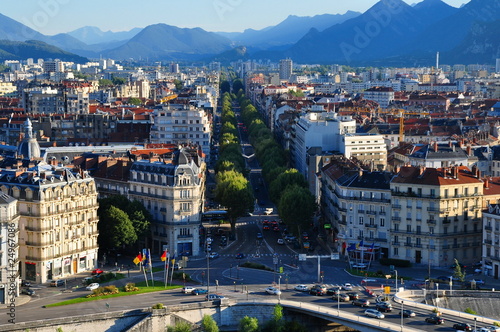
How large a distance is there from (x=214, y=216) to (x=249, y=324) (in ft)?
120

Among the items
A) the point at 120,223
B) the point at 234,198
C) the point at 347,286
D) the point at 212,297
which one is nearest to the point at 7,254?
the point at 212,297

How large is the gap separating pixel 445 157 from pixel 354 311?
162ft

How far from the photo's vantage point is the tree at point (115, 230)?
78375 mm

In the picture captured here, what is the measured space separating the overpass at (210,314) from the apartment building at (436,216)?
18882 mm

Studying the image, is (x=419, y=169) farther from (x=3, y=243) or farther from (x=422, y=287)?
(x=3, y=243)

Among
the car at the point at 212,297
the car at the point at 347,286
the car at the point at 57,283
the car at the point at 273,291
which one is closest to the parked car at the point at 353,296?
the car at the point at 347,286

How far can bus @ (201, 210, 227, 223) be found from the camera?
96.7 meters

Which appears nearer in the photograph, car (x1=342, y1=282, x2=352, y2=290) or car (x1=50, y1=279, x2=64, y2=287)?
car (x1=342, y1=282, x2=352, y2=290)

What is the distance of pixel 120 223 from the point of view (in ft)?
257

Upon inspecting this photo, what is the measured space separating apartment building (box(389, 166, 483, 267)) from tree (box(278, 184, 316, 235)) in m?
10.7

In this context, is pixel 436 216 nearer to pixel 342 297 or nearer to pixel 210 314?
pixel 342 297

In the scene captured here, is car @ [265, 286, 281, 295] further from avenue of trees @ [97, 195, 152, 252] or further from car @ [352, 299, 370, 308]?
avenue of trees @ [97, 195, 152, 252]

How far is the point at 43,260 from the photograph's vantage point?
71.6 m

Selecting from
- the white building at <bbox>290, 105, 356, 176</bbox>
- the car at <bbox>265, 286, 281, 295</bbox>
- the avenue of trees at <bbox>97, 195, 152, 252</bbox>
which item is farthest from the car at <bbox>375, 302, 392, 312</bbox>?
the white building at <bbox>290, 105, 356, 176</bbox>
